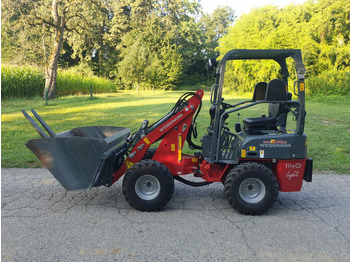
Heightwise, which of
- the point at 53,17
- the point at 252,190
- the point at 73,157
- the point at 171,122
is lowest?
the point at 252,190

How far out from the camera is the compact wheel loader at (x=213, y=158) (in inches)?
160

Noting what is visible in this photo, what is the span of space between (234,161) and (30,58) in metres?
27.8

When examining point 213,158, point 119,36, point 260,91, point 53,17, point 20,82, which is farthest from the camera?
point 119,36

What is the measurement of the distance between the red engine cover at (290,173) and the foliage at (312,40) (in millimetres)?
20895

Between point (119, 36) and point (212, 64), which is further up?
point (119, 36)

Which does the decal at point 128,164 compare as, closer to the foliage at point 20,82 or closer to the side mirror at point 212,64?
the side mirror at point 212,64

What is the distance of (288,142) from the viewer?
412 cm

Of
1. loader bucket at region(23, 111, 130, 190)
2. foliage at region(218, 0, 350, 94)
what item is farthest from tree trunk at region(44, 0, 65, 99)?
loader bucket at region(23, 111, 130, 190)

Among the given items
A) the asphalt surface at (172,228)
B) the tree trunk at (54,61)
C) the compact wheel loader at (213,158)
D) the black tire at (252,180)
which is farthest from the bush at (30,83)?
the black tire at (252,180)

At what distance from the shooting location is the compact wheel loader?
4.07 m

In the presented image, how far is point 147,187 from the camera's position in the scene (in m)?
4.29

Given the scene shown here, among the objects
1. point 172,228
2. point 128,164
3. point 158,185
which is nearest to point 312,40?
point 128,164

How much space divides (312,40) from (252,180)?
24955 mm

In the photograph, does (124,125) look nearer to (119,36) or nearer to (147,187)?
(147,187)
